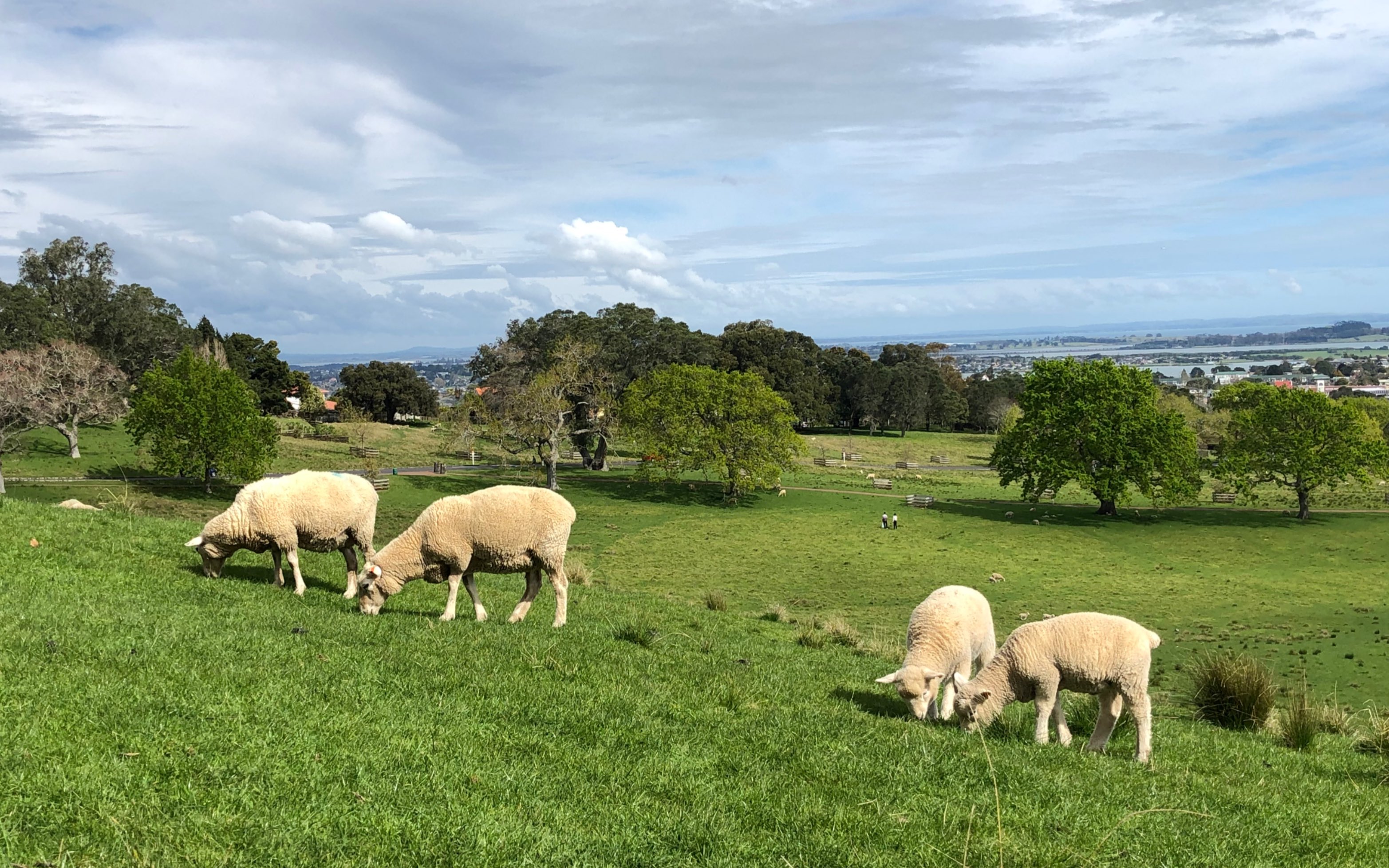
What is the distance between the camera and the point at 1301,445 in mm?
57969

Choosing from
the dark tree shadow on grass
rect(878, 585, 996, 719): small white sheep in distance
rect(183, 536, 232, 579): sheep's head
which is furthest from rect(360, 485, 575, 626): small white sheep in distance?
the dark tree shadow on grass

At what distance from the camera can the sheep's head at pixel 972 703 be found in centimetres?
1069

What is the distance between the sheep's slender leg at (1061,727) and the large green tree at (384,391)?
111m

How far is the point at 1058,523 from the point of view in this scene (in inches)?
2203

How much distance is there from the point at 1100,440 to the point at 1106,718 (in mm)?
51456

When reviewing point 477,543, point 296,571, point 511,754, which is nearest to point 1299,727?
point 511,754

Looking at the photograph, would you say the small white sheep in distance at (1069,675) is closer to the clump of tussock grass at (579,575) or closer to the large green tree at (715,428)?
the clump of tussock grass at (579,575)

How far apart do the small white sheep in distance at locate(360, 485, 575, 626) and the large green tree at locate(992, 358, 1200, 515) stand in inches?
1955

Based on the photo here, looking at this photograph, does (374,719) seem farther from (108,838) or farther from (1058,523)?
Answer: (1058,523)

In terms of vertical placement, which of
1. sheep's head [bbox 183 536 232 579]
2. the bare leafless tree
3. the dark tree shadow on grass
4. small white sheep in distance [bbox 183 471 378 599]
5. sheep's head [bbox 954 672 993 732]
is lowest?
the dark tree shadow on grass

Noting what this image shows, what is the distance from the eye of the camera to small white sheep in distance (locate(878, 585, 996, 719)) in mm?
11258

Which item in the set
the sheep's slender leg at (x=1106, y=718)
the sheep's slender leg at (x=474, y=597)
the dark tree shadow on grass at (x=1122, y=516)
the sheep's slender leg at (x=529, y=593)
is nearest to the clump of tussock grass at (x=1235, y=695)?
the sheep's slender leg at (x=1106, y=718)

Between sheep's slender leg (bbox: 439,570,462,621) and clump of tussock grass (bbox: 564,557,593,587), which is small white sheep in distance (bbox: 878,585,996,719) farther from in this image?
clump of tussock grass (bbox: 564,557,593,587)

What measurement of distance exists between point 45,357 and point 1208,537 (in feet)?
255
